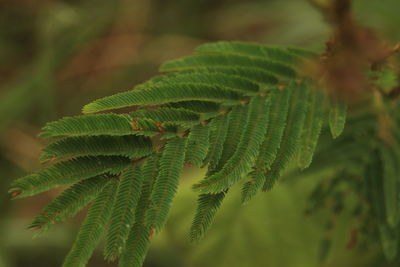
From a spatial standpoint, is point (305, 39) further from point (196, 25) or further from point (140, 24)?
point (140, 24)

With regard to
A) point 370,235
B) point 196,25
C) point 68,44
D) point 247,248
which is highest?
point 68,44

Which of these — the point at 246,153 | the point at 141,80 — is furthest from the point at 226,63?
the point at 141,80

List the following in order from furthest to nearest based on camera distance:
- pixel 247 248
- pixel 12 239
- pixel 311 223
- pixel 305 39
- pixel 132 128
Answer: pixel 305 39
pixel 12 239
pixel 247 248
pixel 311 223
pixel 132 128

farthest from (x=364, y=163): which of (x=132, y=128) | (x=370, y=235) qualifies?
(x=132, y=128)

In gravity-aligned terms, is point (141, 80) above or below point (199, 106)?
below

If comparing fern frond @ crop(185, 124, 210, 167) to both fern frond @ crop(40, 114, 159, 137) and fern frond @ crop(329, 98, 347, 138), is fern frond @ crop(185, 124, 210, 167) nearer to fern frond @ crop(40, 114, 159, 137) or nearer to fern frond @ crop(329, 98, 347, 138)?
fern frond @ crop(40, 114, 159, 137)

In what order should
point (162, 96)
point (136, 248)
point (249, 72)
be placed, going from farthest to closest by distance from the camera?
point (249, 72), point (162, 96), point (136, 248)

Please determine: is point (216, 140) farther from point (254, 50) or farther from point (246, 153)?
point (254, 50)
